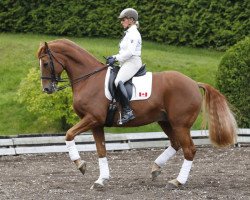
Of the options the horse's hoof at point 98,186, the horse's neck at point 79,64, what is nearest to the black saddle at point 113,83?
the horse's neck at point 79,64

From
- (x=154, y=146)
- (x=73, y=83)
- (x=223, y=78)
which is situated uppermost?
(x=73, y=83)

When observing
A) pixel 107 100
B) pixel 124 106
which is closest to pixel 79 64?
pixel 107 100

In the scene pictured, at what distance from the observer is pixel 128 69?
420 inches

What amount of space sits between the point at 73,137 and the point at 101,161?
2.04 feet

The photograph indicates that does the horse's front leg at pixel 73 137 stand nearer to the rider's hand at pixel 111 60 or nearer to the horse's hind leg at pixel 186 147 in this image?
the rider's hand at pixel 111 60

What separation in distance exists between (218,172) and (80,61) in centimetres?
309

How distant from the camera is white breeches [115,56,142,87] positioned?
10.7 m

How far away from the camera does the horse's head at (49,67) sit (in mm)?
10664

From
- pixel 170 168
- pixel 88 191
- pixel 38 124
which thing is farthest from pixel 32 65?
pixel 88 191

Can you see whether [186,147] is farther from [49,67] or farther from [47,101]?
[47,101]

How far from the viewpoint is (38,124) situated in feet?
53.9

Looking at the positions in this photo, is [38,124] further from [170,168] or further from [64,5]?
[64,5]

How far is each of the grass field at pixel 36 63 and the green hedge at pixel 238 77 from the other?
118 cm

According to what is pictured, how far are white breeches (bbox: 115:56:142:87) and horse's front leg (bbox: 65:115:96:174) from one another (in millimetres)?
735
